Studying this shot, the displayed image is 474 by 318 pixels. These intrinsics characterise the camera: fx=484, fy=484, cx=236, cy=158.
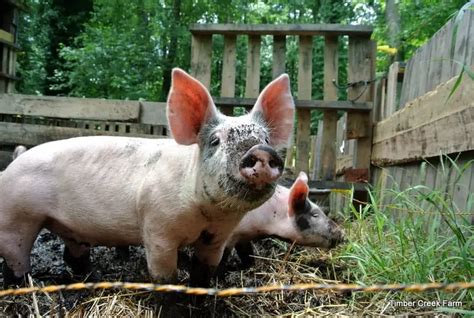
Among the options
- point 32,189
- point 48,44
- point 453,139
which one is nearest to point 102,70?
point 48,44

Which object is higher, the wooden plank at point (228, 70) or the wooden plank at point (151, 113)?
the wooden plank at point (228, 70)

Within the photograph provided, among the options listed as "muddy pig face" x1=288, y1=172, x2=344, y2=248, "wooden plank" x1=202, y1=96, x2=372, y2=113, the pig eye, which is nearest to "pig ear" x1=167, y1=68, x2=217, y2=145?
the pig eye

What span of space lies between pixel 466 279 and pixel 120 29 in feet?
37.1

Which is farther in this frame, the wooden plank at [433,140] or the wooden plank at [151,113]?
the wooden plank at [151,113]

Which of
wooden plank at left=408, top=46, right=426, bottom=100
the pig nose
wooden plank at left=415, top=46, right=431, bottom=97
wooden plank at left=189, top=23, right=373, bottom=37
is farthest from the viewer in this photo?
wooden plank at left=189, top=23, right=373, bottom=37

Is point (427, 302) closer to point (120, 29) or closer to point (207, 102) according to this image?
point (207, 102)

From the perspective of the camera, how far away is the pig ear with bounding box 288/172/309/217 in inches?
149

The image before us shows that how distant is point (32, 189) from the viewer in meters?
2.95

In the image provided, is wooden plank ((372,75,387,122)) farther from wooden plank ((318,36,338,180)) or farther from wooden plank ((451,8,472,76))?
wooden plank ((451,8,472,76))

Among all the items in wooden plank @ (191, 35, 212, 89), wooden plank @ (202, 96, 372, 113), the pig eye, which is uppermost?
wooden plank @ (191, 35, 212, 89)

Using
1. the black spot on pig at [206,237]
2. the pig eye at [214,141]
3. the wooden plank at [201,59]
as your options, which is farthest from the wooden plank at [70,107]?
the pig eye at [214,141]

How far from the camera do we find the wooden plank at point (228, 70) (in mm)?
5691

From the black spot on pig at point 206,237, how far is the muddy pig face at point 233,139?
0.40 metres

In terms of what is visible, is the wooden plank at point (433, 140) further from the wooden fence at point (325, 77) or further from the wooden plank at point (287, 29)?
the wooden plank at point (287, 29)
